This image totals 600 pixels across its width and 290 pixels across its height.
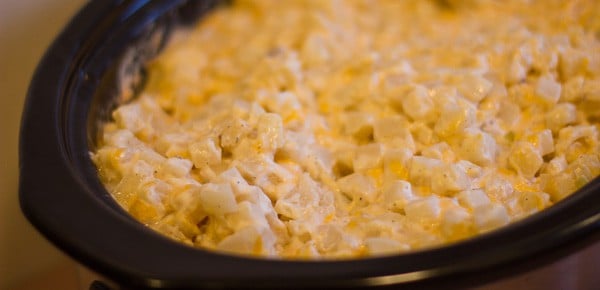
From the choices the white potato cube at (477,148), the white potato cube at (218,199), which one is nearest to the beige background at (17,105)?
the white potato cube at (218,199)

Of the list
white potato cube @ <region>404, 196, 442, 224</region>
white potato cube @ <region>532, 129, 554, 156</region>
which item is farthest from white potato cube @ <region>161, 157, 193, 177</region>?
white potato cube @ <region>532, 129, 554, 156</region>

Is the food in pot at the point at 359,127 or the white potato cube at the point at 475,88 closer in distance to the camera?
the food in pot at the point at 359,127

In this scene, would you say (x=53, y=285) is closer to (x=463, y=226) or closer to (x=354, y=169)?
(x=354, y=169)

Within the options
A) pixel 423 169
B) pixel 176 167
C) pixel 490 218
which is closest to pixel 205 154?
pixel 176 167

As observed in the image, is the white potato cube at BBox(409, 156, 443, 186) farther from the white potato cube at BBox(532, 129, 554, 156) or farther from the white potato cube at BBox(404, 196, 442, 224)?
the white potato cube at BBox(532, 129, 554, 156)

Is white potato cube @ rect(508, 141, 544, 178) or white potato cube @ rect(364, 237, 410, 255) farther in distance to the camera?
white potato cube @ rect(508, 141, 544, 178)

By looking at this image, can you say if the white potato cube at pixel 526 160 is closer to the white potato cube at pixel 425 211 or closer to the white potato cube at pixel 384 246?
the white potato cube at pixel 425 211
